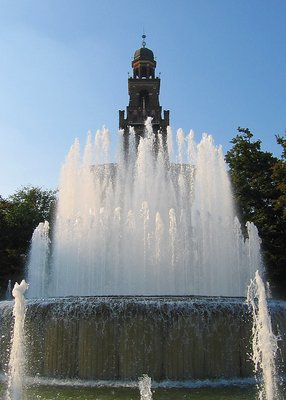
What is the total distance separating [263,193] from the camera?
2755 cm

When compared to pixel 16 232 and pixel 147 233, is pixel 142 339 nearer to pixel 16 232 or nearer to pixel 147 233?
pixel 147 233

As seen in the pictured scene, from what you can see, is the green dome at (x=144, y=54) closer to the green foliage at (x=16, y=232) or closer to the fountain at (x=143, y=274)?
the green foliage at (x=16, y=232)

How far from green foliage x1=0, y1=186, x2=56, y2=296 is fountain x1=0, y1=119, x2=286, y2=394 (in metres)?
5.04

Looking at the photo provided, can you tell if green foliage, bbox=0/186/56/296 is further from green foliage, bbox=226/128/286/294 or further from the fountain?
green foliage, bbox=226/128/286/294

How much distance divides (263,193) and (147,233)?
11.2 m

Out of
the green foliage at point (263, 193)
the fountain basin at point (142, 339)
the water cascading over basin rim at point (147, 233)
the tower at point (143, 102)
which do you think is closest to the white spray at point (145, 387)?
the fountain basin at point (142, 339)

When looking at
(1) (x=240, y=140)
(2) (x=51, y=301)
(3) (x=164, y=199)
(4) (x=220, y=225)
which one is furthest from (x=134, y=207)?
(1) (x=240, y=140)

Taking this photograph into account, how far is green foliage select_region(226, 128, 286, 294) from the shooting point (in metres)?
25.2

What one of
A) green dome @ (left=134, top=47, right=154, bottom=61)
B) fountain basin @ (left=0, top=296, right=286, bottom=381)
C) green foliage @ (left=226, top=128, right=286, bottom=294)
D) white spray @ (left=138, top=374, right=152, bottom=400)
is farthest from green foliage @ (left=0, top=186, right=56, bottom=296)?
white spray @ (left=138, top=374, right=152, bottom=400)

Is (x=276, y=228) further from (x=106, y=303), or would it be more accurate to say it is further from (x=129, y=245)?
(x=106, y=303)

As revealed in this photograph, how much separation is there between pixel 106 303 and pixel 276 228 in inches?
665

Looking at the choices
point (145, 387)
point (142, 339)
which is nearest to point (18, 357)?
point (145, 387)

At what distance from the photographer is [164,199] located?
20641 millimetres

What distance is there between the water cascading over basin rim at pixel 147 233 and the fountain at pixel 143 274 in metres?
0.05
